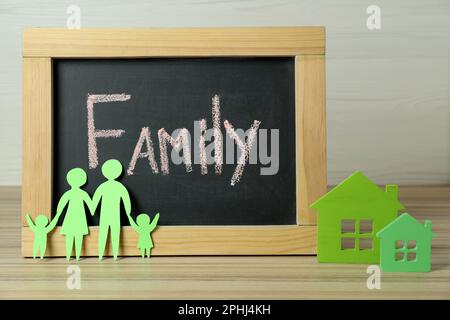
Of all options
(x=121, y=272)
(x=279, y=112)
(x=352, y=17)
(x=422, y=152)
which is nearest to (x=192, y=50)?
(x=279, y=112)

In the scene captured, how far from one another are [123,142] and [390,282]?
0.37 metres

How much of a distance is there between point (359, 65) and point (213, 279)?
81cm

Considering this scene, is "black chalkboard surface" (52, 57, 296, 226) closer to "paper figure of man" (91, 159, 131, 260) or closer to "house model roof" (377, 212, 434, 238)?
"paper figure of man" (91, 159, 131, 260)

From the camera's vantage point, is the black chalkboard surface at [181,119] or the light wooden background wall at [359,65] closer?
the black chalkboard surface at [181,119]

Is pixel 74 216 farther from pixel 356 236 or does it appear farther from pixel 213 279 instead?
pixel 356 236

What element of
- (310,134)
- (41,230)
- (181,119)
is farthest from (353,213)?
(41,230)

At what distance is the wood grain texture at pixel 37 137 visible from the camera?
802 mm

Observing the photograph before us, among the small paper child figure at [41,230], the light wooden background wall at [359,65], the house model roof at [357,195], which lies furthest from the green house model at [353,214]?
the light wooden background wall at [359,65]

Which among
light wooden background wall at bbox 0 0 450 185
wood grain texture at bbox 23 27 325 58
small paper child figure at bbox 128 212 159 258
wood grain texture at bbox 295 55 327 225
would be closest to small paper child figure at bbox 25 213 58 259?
small paper child figure at bbox 128 212 159 258

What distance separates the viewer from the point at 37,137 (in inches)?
31.8

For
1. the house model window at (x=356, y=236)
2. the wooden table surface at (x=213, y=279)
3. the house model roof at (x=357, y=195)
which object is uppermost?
the house model roof at (x=357, y=195)

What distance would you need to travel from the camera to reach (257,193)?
816 mm

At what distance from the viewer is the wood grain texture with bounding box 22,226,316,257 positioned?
802mm

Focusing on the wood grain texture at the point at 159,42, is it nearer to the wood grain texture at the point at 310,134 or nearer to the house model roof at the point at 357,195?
the wood grain texture at the point at 310,134
